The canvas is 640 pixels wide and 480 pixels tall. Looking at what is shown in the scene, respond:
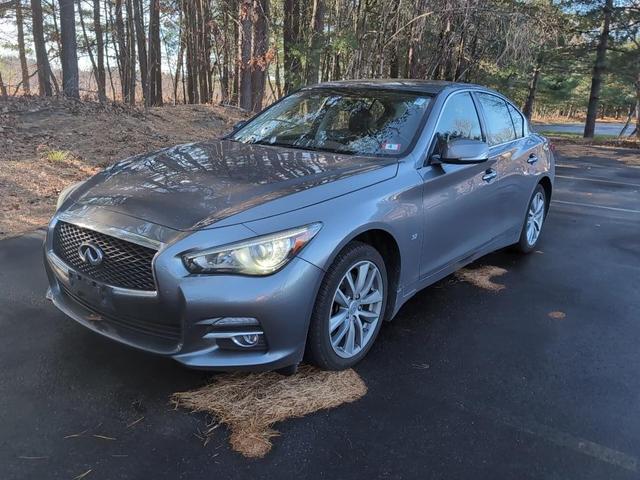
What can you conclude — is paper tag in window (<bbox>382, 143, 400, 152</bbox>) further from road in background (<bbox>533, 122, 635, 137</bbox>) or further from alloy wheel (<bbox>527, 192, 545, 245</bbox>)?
road in background (<bbox>533, 122, 635, 137</bbox>)

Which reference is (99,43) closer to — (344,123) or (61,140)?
(61,140)

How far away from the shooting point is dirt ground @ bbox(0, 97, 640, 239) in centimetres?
640

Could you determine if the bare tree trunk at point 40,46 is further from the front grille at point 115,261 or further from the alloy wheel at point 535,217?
the front grille at point 115,261

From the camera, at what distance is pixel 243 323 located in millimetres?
2582

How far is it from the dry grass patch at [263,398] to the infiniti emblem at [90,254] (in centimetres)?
79

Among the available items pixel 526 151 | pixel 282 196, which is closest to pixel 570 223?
pixel 526 151

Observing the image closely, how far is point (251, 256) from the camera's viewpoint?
102 inches

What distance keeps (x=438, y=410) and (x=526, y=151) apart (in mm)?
3044

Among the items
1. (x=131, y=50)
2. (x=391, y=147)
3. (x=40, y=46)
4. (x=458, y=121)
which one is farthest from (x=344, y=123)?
(x=40, y=46)

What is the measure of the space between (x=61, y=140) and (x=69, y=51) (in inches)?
192

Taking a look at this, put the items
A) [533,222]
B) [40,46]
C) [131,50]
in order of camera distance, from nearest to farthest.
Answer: [533,222]
[40,46]
[131,50]

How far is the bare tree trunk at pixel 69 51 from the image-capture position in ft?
39.1

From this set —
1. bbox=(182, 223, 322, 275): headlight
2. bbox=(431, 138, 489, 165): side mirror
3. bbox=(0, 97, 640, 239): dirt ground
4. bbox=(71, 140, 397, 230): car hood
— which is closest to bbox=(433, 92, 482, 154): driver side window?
bbox=(431, 138, 489, 165): side mirror

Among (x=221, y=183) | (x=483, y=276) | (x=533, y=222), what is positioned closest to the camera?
(x=221, y=183)
